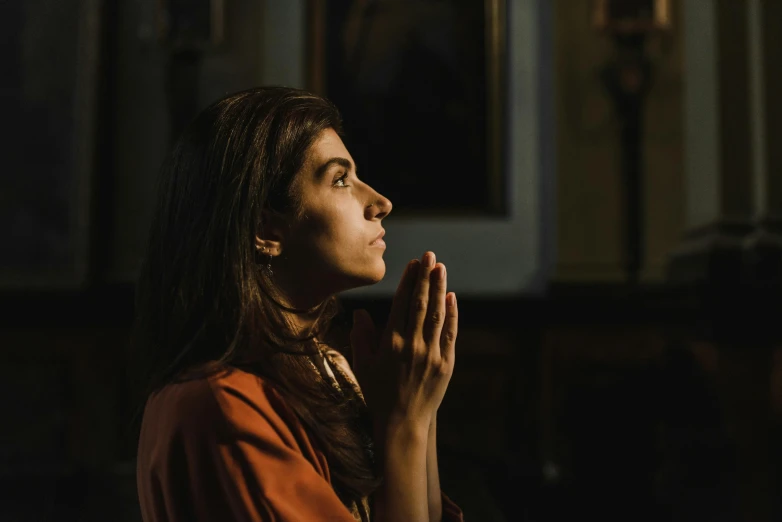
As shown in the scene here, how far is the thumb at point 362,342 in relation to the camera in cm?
118

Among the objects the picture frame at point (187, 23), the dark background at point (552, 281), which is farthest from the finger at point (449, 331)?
the picture frame at point (187, 23)

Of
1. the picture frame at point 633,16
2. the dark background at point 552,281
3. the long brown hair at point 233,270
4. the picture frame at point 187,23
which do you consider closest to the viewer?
the long brown hair at point 233,270

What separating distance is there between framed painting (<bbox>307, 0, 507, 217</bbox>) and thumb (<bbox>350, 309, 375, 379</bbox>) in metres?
3.16

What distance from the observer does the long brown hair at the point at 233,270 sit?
1048 mm

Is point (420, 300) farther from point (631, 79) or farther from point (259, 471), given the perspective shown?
point (631, 79)

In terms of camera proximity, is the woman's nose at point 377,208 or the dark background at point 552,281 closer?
the woman's nose at point 377,208

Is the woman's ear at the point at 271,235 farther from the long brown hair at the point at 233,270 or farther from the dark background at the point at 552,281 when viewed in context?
the dark background at the point at 552,281

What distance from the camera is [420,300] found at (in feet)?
3.63

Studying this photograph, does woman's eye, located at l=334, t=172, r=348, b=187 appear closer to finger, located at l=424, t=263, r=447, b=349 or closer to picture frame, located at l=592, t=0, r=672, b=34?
finger, located at l=424, t=263, r=447, b=349

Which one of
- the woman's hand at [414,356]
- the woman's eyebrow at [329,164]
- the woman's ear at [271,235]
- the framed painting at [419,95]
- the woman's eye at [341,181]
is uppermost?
the framed painting at [419,95]

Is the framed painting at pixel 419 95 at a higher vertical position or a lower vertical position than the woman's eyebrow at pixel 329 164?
higher

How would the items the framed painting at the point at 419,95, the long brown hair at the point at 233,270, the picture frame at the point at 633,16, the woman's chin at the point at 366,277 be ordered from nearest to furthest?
the long brown hair at the point at 233,270, the woman's chin at the point at 366,277, the picture frame at the point at 633,16, the framed painting at the point at 419,95

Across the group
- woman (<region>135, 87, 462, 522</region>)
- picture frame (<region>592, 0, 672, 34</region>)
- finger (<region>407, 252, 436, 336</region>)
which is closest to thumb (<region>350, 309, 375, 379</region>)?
woman (<region>135, 87, 462, 522</region>)

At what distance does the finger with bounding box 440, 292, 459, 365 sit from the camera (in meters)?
1.13
